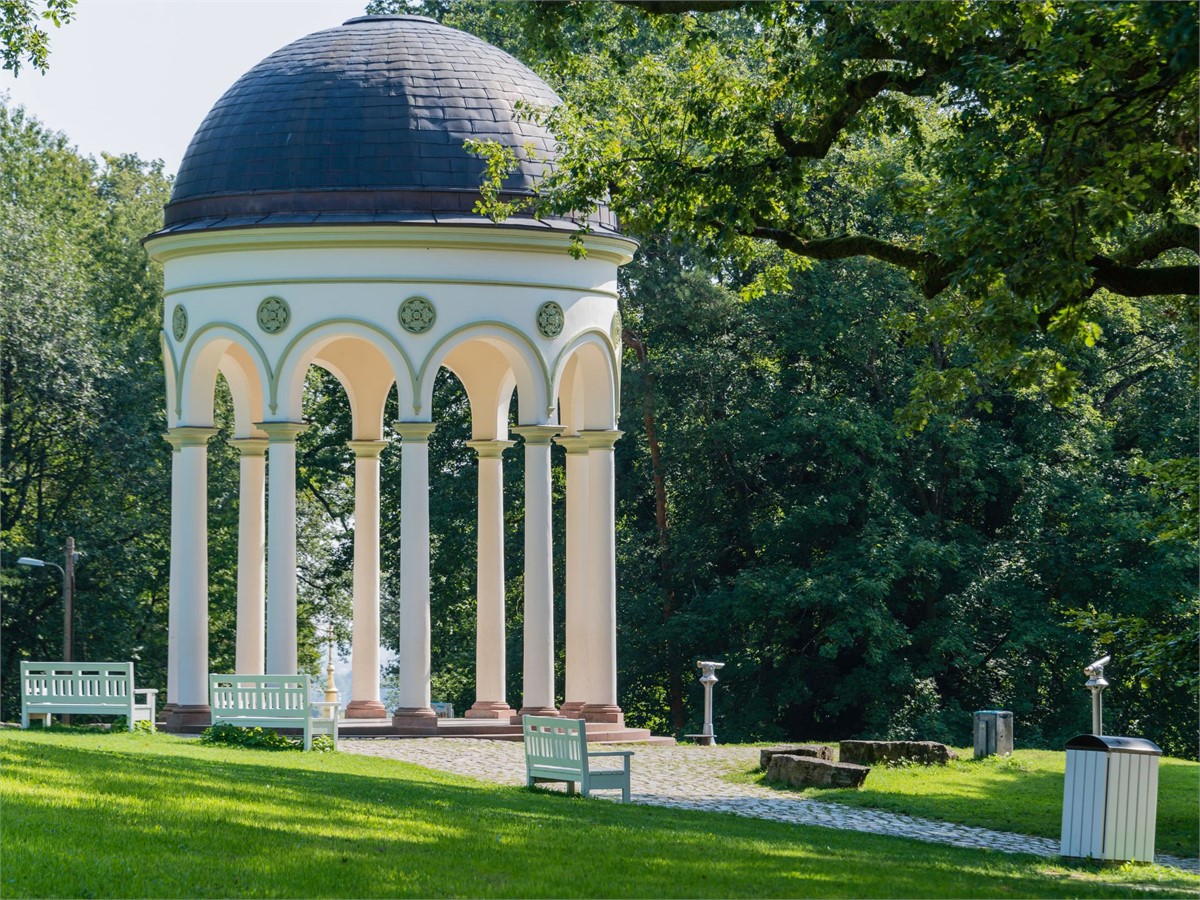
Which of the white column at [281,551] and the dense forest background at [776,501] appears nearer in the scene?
the white column at [281,551]

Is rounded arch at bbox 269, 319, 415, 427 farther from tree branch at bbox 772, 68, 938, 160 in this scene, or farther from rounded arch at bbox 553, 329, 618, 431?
tree branch at bbox 772, 68, 938, 160

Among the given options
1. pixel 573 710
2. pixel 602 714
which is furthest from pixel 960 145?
pixel 573 710

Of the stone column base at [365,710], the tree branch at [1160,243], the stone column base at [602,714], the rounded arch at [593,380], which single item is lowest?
the stone column base at [365,710]

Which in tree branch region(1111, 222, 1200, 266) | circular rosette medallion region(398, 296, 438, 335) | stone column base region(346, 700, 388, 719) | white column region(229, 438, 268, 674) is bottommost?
stone column base region(346, 700, 388, 719)

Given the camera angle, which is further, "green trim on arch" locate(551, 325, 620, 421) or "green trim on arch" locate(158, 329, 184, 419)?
"green trim on arch" locate(158, 329, 184, 419)

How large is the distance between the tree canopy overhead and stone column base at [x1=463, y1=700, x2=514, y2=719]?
1068 cm

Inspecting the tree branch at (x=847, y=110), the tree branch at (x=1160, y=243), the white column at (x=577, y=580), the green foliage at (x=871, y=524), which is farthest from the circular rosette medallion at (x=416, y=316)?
the tree branch at (x=1160, y=243)

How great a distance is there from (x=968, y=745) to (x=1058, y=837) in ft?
61.3

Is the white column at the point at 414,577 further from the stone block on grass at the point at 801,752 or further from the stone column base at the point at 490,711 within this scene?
the stone block on grass at the point at 801,752

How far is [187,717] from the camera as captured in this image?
29.3 metres

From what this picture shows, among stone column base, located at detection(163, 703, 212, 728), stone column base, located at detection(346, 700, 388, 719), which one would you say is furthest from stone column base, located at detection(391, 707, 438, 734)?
stone column base, located at detection(163, 703, 212, 728)

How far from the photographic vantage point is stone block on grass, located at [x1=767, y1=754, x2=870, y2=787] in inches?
933

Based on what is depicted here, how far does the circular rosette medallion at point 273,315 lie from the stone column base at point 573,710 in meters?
7.62

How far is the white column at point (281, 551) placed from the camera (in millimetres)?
29406
